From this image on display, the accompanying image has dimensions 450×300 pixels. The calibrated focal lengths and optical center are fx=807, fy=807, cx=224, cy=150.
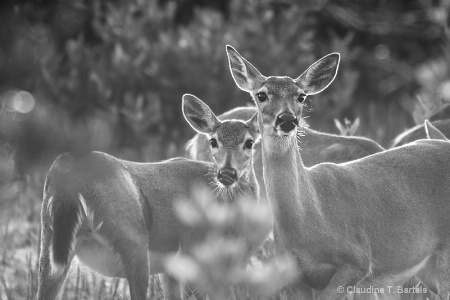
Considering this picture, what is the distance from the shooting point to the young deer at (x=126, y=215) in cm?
355

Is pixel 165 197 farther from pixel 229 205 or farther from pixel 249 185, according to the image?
pixel 249 185

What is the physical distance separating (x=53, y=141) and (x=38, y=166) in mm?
92

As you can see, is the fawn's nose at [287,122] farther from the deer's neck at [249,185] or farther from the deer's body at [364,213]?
the deer's neck at [249,185]

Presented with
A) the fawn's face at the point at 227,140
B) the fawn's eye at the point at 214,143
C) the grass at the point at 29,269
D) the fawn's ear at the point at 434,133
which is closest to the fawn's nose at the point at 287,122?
the fawn's face at the point at 227,140

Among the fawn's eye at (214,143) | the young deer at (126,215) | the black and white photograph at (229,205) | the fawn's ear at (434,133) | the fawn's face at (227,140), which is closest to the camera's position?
the black and white photograph at (229,205)

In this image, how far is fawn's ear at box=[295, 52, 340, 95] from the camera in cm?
443

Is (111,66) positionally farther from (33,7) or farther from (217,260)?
(217,260)

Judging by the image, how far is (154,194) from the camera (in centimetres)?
418

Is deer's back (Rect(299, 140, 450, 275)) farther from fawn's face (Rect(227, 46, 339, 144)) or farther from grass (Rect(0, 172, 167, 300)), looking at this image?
grass (Rect(0, 172, 167, 300))

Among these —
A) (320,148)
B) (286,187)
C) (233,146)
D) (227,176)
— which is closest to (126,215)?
(227,176)

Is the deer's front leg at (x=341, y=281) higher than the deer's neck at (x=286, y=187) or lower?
lower

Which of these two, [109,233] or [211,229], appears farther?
[211,229]

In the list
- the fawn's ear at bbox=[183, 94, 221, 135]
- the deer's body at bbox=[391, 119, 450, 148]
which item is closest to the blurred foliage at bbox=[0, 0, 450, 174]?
the deer's body at bbox=[391, 119, 450, 148]

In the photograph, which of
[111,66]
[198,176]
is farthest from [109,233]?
[111,66]
